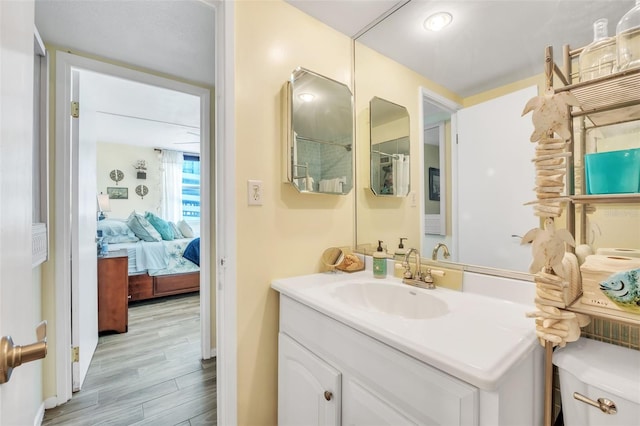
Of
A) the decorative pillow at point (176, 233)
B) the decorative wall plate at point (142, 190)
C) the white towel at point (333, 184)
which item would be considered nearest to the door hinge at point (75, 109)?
the white towel at point (333, 184)

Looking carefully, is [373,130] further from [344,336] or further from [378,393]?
[378,393]

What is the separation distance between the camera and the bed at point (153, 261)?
346cm

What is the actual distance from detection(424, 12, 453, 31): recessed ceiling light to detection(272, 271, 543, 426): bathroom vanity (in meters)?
1.20

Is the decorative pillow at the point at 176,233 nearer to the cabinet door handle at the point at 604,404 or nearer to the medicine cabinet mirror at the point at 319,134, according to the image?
the medicine cabinet mirror at the point at 319,134

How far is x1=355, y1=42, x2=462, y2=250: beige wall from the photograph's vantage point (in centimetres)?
142

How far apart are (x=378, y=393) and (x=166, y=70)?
2.48 meters

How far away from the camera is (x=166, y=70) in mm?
2115

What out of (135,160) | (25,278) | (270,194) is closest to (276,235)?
(270,194)

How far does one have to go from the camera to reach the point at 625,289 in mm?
643

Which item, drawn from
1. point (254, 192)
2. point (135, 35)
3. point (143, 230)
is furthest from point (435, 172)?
point (143, 230)

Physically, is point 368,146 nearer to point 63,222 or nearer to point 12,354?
point 12,354

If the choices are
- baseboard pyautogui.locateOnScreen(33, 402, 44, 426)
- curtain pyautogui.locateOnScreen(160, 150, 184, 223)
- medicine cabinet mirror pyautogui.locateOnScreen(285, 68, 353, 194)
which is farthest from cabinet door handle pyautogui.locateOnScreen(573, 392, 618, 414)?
curtain pyautogui.locateOnScreen(160, 150, 184, 223)

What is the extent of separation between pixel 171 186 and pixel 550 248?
6228 millimetres

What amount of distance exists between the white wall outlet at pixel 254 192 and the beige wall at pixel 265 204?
0.07ft
